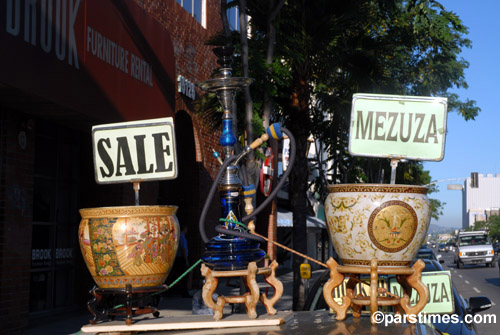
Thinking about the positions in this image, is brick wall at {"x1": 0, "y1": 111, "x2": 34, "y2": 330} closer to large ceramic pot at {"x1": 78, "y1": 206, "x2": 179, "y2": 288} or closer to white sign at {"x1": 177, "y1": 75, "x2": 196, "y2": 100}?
large ceramic pot at {"x1": 78, "y1": 206, "x2": 179, "y2": 288}

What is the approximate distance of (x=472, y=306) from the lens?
21.8ft

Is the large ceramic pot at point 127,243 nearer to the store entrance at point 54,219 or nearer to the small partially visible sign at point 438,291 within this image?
the small partially visible sign at point 438,291

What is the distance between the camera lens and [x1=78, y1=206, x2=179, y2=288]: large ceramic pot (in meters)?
3.23

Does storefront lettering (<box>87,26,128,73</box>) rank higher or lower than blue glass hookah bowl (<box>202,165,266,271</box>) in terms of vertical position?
higher


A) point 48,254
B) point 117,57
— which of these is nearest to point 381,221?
point 117,57

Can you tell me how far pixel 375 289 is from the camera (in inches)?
124

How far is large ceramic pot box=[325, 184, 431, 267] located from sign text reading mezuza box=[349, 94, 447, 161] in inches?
11.1

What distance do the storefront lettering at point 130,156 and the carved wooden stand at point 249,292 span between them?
2.04 ft

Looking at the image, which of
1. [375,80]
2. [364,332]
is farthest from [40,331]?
[375,80]

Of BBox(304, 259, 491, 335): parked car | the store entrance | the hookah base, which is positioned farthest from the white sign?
the hookah base

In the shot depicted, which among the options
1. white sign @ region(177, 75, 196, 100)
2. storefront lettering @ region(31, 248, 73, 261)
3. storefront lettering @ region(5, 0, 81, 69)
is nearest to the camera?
storefront lettering @ region(5, 0, 81, 69)

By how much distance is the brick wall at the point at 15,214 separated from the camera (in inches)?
358

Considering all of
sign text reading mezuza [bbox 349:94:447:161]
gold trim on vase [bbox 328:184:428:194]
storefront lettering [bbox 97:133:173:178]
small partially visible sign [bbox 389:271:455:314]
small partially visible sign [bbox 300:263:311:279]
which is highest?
sign text reading mezuza [bbox 349:94:447:161]

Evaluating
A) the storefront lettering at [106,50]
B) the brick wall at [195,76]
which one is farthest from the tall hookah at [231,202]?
the brick wall at [195,76]
